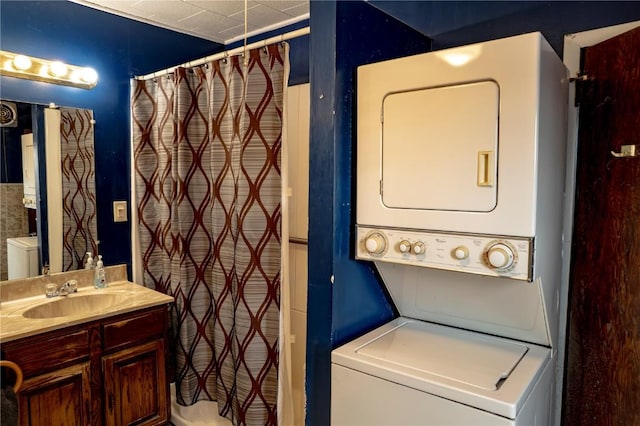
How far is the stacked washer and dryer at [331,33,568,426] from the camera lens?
1093 mm

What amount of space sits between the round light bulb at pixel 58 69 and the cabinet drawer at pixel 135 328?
1375 millimetres

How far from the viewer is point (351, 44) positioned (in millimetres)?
1359

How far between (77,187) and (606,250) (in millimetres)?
2628

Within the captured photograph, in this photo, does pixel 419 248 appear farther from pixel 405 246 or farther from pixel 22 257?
pixel 22 257

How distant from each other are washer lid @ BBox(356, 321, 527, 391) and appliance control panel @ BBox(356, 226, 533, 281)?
294 mm

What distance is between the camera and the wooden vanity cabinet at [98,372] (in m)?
1.79

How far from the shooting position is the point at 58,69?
7.32ft

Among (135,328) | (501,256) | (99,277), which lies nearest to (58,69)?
(99,277)

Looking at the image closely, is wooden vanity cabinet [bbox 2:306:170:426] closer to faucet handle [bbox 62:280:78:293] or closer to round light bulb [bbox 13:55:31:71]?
faucet handle [bbox 62:280:78:293]

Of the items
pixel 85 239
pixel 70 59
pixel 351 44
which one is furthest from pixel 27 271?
pixel 351 44

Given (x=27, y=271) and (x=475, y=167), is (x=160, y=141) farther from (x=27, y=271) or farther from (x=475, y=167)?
(x=475, y=167)

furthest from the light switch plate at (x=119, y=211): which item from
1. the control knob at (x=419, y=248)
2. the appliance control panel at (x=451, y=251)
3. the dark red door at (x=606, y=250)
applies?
the dark red door at (x=606, y=250)

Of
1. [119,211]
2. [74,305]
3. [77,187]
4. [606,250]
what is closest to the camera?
[606,250]

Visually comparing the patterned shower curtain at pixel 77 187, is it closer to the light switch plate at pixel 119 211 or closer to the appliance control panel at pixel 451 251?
the light switch plate at pixel 119 211
